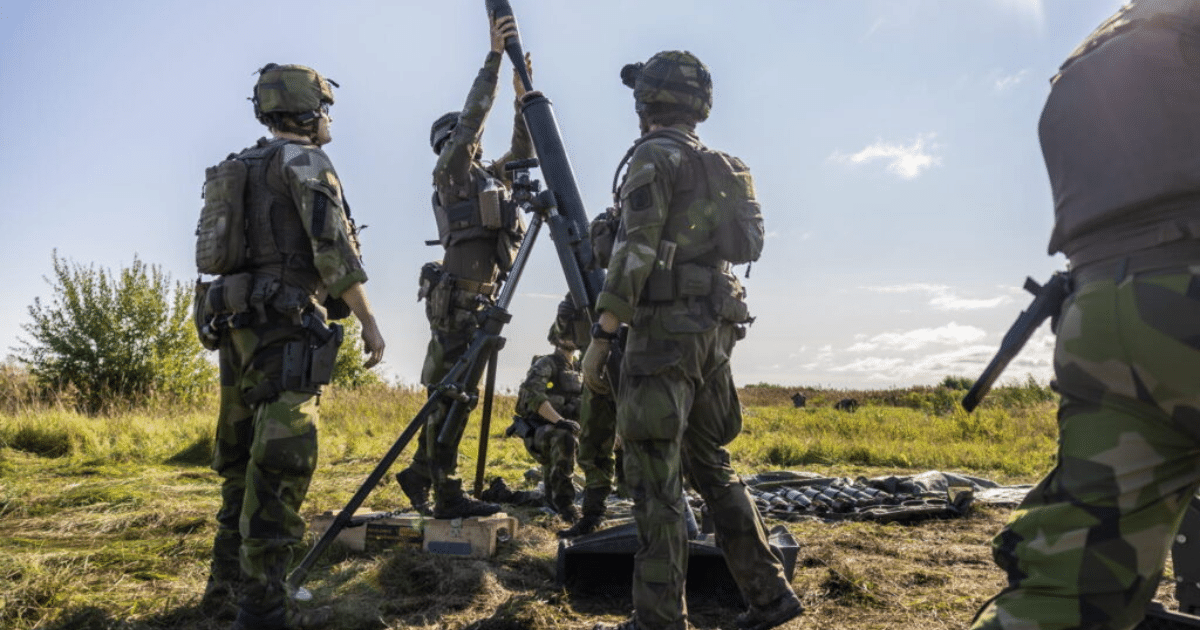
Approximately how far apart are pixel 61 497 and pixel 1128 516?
727cm

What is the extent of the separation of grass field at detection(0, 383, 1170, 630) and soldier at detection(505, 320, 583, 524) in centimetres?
30

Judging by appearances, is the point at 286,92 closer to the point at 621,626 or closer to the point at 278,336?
the point at 278,336

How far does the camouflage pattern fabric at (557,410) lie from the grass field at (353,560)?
31 centimetres

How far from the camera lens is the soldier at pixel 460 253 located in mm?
4984

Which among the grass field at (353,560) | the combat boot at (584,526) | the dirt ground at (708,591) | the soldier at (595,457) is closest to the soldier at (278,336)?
the grass field at (353,560)

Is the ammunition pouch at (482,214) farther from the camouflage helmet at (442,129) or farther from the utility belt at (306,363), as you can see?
the utility belt at (306,363)

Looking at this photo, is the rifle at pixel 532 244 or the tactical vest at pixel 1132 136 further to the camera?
the rifle at pixel 532 244

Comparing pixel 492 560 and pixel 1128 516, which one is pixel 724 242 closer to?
pixel 1128 516

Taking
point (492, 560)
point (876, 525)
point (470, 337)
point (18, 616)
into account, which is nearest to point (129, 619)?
point (18, 616)

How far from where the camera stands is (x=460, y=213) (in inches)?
209

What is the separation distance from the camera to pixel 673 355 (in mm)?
3219

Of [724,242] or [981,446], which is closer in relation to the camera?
[724,242]

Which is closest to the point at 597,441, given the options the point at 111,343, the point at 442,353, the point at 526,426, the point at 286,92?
the point at 526,426

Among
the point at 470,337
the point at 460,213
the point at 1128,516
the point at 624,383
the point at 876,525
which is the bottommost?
the point at 876,525
